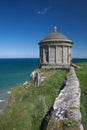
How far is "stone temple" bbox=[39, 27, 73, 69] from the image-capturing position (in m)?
27.1

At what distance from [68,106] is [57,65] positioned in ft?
67.9

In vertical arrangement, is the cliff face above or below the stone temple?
below

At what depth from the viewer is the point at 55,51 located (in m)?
27.5

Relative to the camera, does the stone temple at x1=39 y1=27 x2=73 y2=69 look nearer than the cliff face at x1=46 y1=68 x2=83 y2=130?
No

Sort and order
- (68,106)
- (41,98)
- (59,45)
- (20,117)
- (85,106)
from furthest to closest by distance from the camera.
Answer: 1. (59,45)
2. (41,98)
3. (20,117)
4. (85,106)
5. (68,106)

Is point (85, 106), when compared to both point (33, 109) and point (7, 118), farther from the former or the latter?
point (7, 118)

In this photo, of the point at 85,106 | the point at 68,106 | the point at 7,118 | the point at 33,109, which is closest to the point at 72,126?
the point at 68,106

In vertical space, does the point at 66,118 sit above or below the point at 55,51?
below

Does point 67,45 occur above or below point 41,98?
above

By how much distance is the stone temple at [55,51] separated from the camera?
27.1m

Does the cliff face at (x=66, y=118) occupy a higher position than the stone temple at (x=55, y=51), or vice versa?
the stone temple at (x=55, y=51)

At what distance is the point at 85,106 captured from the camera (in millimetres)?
8547

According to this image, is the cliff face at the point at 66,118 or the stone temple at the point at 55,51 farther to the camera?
the stone temple at the point at 55,51

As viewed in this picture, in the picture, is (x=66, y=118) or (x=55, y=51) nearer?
(x=66, y=118)
